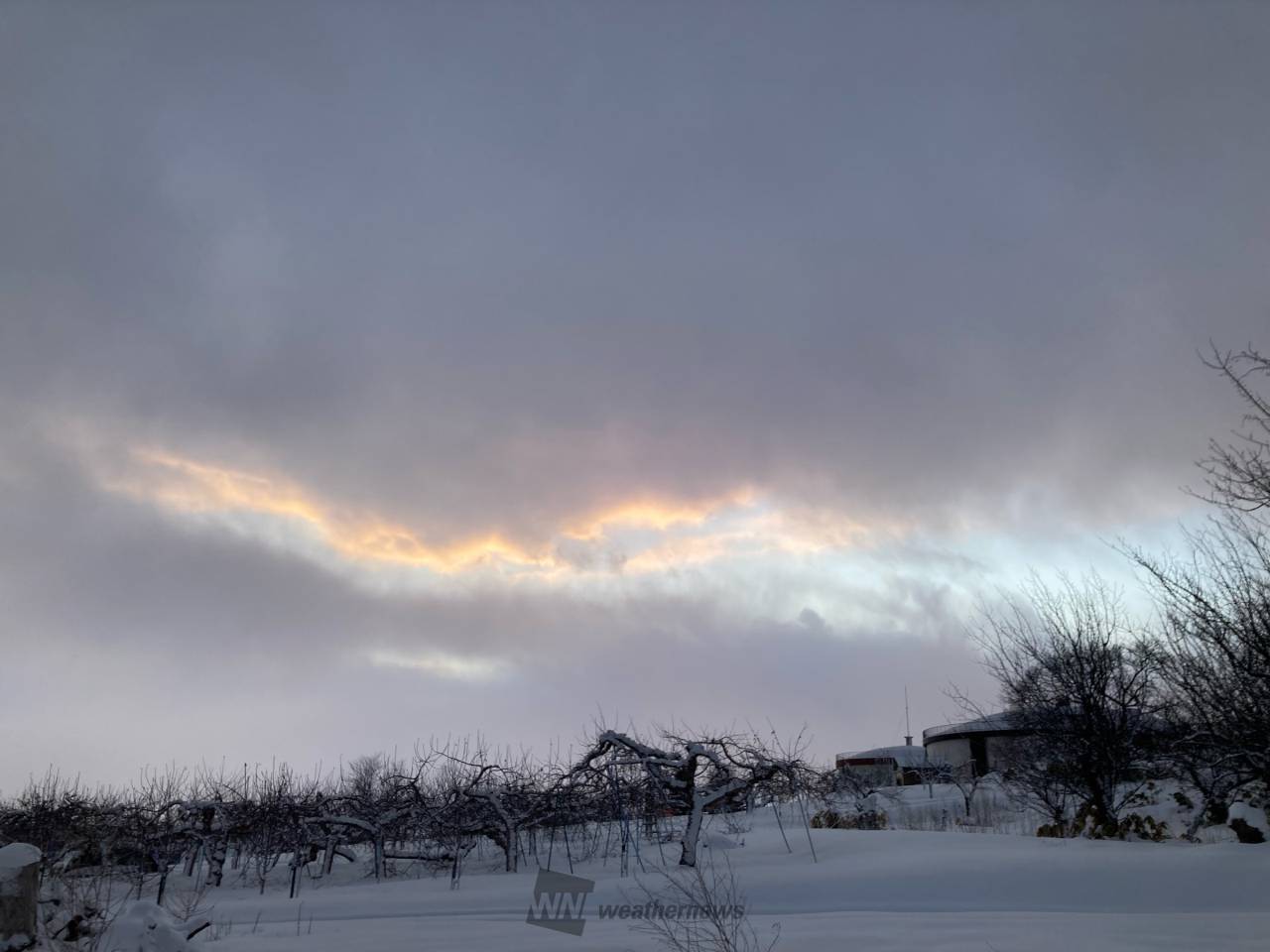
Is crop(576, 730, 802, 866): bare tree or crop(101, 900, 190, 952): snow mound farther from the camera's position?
crop(576, 730, 802, 866): bare tree

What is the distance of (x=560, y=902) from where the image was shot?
50.3 feet

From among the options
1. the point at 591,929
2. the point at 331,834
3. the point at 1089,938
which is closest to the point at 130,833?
the point at 331,834

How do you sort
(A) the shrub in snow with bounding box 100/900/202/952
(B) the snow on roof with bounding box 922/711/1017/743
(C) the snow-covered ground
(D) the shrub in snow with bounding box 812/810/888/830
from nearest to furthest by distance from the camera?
(C) the snow-covered ground, (A) the shrub in snow with bounding box 100/900/202/952, (D) the shrub in snow with bounding box 812/810/888/830, (B) the snow on roof with bounding box 922/711/1017/743

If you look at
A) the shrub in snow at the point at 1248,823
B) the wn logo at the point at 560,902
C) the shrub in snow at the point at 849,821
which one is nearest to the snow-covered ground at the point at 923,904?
the wn logo at the point at 560,902

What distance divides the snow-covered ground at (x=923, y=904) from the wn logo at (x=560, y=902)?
0.86 ft

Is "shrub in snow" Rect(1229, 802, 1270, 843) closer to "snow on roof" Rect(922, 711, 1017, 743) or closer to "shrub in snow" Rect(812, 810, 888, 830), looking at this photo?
"shrub in snow" Rect(812, 810, 888, 830)

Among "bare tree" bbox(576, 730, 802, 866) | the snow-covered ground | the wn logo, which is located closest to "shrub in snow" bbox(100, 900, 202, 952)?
the snow-covered ground

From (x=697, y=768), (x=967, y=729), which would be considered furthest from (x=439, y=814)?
(x=967, y=729)

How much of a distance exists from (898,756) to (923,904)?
57.4 m

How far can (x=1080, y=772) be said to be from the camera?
19734 mm

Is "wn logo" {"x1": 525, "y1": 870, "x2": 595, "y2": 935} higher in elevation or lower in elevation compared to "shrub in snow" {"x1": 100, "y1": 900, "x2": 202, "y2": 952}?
lower

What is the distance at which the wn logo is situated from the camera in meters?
12.2

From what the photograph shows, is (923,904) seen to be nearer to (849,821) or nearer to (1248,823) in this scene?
(1248,823)

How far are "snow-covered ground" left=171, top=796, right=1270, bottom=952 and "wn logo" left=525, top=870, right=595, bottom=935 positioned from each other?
0.86 feet
